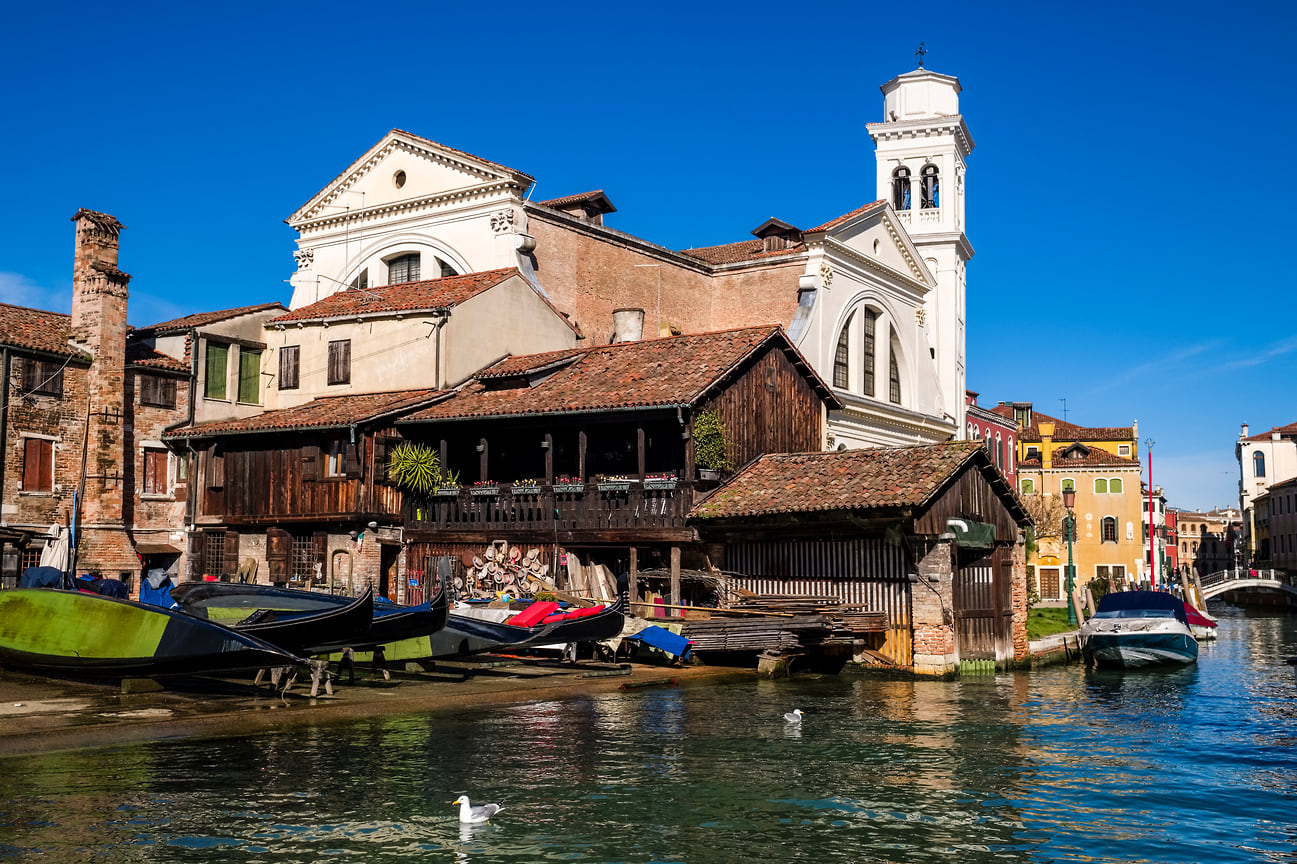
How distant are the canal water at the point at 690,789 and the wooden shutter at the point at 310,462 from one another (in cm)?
1233

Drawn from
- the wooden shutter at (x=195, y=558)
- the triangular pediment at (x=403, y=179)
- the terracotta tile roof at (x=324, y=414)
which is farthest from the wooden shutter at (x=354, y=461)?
the triangular pediment at (x=403, y=179)

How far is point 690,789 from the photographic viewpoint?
1230cm

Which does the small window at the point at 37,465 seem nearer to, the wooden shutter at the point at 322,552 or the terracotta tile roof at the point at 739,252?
the wooden shutter at the point at 322,552

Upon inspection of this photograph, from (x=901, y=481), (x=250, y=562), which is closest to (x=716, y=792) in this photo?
(x=901, y=481)

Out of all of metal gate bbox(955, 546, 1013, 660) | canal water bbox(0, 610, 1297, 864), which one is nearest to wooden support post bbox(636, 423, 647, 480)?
metal gate bbox(955, 546, 1013, 660)

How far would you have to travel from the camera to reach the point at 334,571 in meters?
28.5

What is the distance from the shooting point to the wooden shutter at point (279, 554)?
29.2 metres

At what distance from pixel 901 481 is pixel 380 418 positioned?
1198 cm

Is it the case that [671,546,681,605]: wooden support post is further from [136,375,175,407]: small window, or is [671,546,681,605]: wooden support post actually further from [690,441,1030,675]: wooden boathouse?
[136,375,175,407]: small window

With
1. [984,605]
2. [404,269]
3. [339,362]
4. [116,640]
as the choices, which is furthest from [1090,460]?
[116,640]

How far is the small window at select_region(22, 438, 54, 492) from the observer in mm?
27969

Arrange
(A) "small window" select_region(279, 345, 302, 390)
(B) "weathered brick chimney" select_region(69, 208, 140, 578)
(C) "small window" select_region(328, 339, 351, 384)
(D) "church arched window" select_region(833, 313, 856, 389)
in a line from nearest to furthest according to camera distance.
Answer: (B) "weathered brick chimney" select_region(69, 208, 140, 578) < (C) "small window" select_region(328, 339, 351, 384) < (A) "small window" select_region(279, 345, 302, 390) < (D) "church arched window" select_region(833, 313, 856, 389)

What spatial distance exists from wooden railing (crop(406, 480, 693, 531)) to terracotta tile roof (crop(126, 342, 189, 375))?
7.83 metres

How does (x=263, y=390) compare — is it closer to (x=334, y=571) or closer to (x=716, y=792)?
(x=334, y=571)
